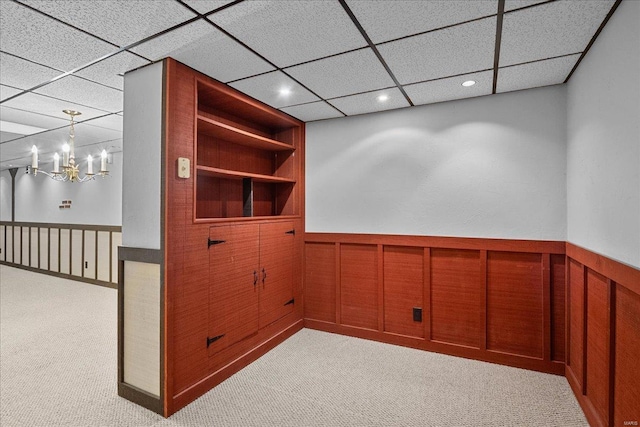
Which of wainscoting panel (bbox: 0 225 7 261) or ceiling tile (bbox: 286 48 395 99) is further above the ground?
ceiling tile (bbox: 286 48 395 99)

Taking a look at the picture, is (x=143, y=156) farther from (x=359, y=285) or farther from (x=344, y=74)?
(x=359, y=285)

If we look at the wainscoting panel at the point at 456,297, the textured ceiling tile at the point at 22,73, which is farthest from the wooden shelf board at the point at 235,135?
the wainscoting panel at the point at 456,297

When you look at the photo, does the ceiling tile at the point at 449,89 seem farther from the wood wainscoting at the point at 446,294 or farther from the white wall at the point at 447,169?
the wood wainscoting at the point at 446,294

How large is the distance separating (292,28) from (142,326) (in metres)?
2.21

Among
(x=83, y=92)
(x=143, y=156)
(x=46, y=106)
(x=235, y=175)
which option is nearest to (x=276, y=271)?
(x=235, y=175)

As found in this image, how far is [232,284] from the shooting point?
2.84m

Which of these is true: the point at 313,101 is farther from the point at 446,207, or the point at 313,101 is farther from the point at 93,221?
the point at 93,221

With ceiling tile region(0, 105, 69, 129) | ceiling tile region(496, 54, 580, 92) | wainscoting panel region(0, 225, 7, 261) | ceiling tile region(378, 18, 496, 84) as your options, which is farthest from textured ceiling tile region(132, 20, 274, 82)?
wainscoting panel region(0, 225, 7, 261)

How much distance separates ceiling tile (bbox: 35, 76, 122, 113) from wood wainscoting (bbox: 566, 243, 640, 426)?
3757 mm

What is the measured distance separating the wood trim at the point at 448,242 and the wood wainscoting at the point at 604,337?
22cm

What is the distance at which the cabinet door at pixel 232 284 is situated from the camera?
264cm

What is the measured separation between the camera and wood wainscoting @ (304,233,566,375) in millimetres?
2822

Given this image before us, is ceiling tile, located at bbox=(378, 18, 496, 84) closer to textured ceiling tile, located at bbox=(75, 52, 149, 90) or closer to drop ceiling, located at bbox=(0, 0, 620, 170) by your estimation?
drop ceiling, located at bbox=(0, 0, 620, 170)

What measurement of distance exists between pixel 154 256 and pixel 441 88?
8.62 feet
